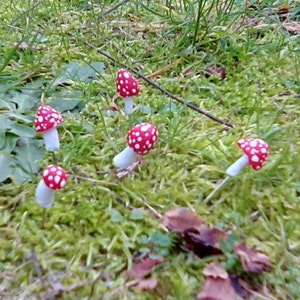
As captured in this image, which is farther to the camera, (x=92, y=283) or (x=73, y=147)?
(x=73, y=147)

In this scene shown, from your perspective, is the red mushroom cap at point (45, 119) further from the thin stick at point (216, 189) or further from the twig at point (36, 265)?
the thin stick at point (216, 189)

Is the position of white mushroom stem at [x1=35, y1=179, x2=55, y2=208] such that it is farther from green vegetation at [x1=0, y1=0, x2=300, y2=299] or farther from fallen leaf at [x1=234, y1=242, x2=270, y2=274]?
fallen leaf at [x1=234, y1=242, x2=270, y2=274]

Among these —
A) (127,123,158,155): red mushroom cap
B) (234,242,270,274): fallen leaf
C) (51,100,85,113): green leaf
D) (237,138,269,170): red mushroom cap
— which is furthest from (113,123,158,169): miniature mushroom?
(51,100,85,113): green leaf

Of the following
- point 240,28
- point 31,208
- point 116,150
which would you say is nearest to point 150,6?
point 240,28

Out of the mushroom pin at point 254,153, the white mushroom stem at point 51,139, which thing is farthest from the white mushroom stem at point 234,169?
the white mushroom stem at point 51,139

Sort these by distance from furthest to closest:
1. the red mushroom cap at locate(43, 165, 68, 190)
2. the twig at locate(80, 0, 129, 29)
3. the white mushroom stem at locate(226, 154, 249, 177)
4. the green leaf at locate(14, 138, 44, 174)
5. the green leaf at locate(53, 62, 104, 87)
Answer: the twig at locate(80, 0, 129, 29)
the green leaf at locate(53, 62, 104, 87)
the green leaf at locate(14, 138, 44, 174)
the white mushroom stem at locate(226, 154, 249, 177)
the red mushroom cap at locate(43, 165, 68, 190)

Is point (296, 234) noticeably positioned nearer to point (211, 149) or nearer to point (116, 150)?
point (211, 149)
